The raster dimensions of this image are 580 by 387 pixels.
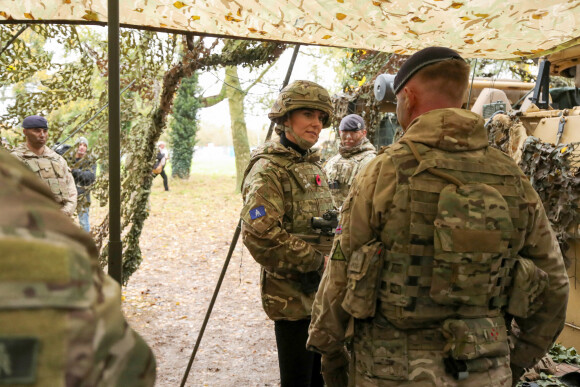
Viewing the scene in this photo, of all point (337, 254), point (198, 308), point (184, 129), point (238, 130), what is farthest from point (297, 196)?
point (184, 129)

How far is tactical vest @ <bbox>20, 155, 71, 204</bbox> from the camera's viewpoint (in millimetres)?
6168

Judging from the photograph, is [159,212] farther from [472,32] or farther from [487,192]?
[487,192]

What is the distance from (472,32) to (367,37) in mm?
754

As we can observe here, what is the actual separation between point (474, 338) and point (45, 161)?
19.3 feet

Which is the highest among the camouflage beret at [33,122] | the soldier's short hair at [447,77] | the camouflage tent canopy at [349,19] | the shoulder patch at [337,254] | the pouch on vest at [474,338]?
the camouflage tent canopy at [349,19]

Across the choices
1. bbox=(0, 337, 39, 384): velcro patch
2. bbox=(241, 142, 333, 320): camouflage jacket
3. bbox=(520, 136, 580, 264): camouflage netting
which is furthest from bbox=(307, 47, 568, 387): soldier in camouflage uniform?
bbox=(520, 136, 580, 264): camouflage netting

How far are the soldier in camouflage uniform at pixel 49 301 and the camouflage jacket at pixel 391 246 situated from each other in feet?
4.00

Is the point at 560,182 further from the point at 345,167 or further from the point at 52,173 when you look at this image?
the point at 52,173

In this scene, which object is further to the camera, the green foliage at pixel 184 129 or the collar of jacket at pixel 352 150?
the green foliage at pixel 184 129

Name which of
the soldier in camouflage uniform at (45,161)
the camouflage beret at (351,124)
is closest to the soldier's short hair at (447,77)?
the camouflage beret at (351,124)

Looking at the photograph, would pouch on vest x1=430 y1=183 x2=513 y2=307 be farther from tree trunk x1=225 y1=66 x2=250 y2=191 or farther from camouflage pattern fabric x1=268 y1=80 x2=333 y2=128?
tree trunk x1=225 y1=66 x2=250 y2=191

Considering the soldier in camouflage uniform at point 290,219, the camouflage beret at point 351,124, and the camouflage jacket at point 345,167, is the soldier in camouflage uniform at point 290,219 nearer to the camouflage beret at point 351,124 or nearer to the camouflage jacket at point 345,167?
the camouflage jacket at point 345,167

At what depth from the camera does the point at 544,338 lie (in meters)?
2.09

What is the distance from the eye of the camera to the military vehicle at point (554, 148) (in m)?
4.47
